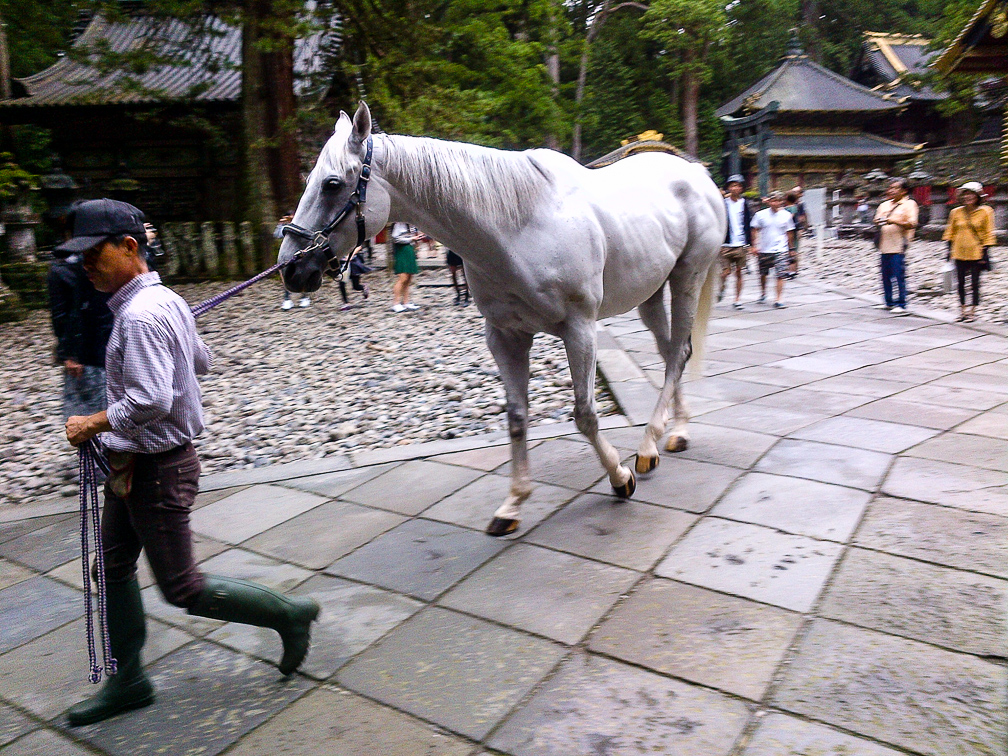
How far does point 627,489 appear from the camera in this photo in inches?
146

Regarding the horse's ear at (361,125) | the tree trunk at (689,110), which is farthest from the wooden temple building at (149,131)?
the horse's ear at (361,125)

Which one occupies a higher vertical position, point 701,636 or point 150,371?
point 150,371

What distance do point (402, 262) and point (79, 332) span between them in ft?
23.8

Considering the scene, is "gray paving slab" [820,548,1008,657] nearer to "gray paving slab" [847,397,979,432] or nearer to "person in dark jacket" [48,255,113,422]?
"gray paving slab" [847,397,979,432]

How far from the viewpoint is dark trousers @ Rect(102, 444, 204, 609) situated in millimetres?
2205

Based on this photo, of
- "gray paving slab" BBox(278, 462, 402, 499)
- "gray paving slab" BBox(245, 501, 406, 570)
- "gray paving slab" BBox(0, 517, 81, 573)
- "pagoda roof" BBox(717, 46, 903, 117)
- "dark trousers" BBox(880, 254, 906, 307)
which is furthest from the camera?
"pagoda roof" BBox(717, 46, 903, 117)

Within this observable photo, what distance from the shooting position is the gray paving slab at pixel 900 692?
202cm

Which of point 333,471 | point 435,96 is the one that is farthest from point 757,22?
point 333,471

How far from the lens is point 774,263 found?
A: 10789mm

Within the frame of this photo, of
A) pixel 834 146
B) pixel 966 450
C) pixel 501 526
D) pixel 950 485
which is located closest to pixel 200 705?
pixel 501 526

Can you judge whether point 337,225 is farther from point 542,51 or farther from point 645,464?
point 542,51

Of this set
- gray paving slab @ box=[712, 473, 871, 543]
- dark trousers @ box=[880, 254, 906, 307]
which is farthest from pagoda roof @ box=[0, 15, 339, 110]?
gray paving slab @ box=[712, 473, 871, 543]

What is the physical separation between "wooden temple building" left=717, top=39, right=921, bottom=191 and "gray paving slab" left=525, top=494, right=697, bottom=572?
24.5 m

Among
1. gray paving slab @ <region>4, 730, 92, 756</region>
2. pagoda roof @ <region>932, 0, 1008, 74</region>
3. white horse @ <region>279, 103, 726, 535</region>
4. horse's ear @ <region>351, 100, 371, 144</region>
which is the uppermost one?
pagoda roof @ <region>932, 0, 1008, 74</region>
